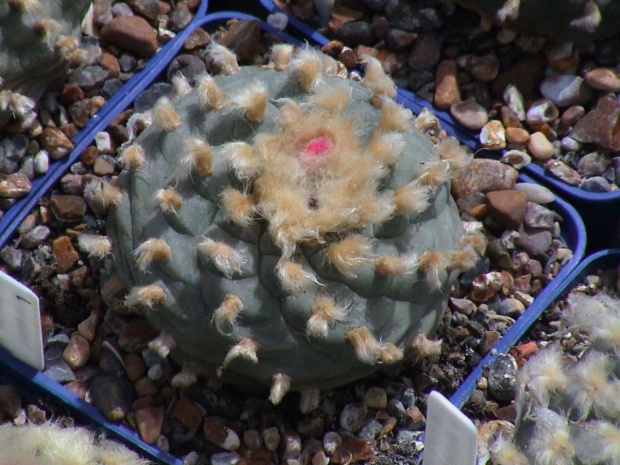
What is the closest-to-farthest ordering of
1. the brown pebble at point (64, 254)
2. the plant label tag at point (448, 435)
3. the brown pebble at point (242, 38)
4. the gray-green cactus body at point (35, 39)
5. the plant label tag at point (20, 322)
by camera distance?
1. the plant label tag at point (448, 435)
2. the plant label tag at point (20, 322)
3. the gray-green cactus body at point (35, 39)
4. the brown pebble at point (64, 254)
5. the brown pebble at point (242, 38)

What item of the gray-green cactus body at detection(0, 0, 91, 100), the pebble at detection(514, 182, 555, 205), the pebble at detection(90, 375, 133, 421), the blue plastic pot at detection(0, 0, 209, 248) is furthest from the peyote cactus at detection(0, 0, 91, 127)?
the pebble at detection(514, 182, 555, 205)

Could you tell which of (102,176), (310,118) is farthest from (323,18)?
(310,118)

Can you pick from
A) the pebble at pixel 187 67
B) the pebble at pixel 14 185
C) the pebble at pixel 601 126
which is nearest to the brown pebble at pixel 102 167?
the pebble at pixel 14 185

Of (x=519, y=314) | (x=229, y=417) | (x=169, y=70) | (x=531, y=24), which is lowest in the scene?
(x=229, y=417)

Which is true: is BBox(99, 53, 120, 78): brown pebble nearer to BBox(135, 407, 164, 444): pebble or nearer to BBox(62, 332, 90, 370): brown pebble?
BBox(62, 332, 90, 370): brown pebble

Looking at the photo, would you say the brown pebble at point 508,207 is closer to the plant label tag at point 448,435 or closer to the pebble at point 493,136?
the pebble at point 493,136

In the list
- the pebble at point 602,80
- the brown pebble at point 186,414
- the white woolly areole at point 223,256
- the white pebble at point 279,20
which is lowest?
the brown pebble at point 186,414

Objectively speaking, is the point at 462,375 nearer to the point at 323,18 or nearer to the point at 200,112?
the point at 200,112
